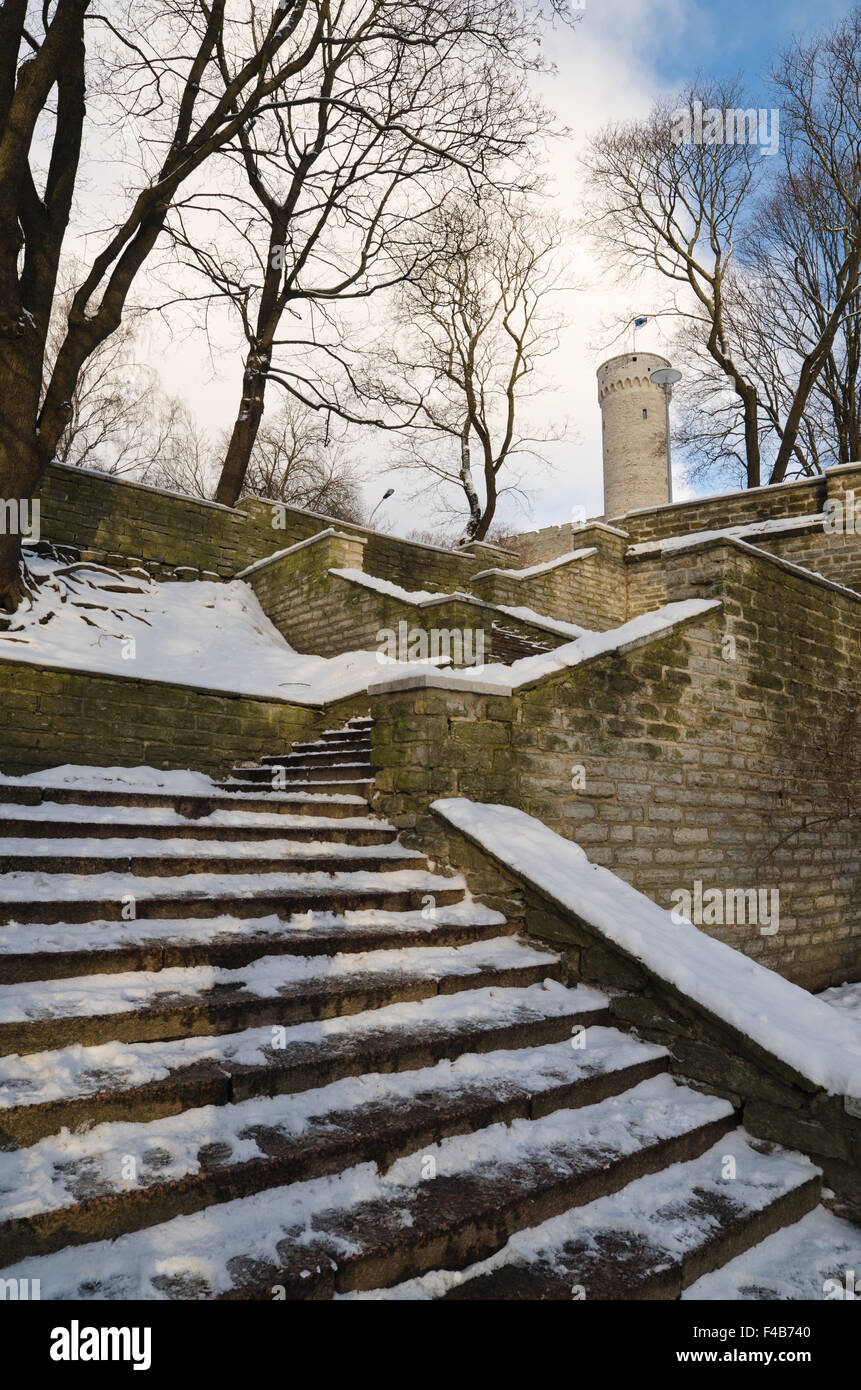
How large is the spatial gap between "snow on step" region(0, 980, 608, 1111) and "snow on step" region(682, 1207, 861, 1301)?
108 centimetres

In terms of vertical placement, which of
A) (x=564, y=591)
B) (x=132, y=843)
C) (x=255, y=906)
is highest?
(x=564, y=591)

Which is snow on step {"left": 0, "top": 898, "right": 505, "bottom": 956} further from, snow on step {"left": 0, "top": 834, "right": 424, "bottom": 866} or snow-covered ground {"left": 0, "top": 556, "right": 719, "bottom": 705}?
snow-covered ground {"left": 0, "top": 556, "right": 719, "bottom": 705}

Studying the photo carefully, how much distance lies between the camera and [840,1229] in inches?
111

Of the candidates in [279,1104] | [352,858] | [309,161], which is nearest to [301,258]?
[309,161]

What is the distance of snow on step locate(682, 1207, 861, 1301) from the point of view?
237 centimetres

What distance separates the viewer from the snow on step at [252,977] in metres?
2.59

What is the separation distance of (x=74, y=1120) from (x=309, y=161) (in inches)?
647

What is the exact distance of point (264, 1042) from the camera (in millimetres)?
2762

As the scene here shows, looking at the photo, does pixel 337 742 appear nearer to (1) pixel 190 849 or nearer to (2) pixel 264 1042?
(1) pixel 190 849

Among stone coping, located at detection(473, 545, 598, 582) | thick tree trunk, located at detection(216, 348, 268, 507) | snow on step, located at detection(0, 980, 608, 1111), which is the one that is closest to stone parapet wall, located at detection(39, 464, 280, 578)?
thick tree trunk, located at detection(216, 348, 268, 507)

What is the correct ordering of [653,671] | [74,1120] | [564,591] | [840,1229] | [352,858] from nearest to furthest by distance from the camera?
[74,1120], [840,1229], [352,858], [653,671], [564,591]

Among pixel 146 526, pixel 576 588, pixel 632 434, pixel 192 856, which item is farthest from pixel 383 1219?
pixel 632 434

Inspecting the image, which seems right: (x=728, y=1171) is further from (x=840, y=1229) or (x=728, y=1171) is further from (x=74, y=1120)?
(x=74, y=1120)

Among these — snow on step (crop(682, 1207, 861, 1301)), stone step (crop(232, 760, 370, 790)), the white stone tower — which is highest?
the white stone tower
